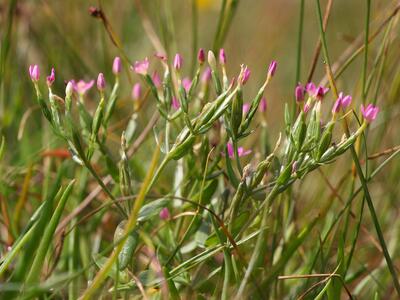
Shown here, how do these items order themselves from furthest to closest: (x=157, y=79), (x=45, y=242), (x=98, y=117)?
1. (x=157, y=79)
2. (x=98, y=117)
3. (x=45, y=242)

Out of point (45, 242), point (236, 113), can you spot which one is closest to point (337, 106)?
point (236, 113)

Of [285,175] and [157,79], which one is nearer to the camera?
[285,175]

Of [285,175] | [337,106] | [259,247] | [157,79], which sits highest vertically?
[157,79]

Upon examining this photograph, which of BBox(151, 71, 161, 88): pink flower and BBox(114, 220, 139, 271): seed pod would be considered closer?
BBox(114, 220, 139, 271): seed pod

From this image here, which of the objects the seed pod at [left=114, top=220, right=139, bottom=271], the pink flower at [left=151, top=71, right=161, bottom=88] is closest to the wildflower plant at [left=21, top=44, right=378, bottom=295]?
the seed pod at [left=114, top=220, right=139, bottom=271]

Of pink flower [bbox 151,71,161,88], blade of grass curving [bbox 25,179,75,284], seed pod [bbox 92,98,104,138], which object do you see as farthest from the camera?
pink flower [bbox 151,71,161,88]

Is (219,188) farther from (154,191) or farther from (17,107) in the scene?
(17,107)

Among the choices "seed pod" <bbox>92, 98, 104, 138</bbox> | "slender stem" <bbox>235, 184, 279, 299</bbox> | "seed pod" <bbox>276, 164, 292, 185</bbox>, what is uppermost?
"seed pod" <bbox>92, 98, 104, 138</bbox>

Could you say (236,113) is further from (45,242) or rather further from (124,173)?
(45,242)

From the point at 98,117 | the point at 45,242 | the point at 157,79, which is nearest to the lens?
the point at 45,242

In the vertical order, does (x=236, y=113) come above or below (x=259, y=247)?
above

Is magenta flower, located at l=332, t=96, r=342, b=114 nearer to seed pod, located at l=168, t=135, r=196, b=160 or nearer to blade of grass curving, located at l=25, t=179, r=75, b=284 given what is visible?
seed pod, located at l=168, t=135, r=196, b=160

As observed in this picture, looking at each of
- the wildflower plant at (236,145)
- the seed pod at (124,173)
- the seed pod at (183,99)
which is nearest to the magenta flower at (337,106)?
the wildflower plant at (236,145)
